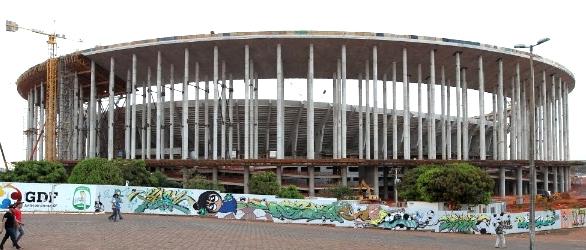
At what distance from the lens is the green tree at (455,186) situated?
1809 inches

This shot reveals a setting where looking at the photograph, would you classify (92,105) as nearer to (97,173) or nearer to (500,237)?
(97,173)

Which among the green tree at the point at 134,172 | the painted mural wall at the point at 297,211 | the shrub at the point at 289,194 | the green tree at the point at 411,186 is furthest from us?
the green tree at the point at 134,172

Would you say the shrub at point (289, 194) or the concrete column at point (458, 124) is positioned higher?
the concrete column at point (458, 124)

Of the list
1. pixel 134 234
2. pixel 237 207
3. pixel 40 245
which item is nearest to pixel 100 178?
pixel 237 207

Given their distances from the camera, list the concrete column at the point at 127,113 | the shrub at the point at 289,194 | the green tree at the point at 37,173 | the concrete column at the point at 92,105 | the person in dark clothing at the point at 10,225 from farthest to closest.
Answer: the concrete column at the point at 92,105
the concrete column at the point at 127,113
the green tree at the point at 37,173
the shrub at the point at 289,194
the person in dark clothing at the point at 10,225

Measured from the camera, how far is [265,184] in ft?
180

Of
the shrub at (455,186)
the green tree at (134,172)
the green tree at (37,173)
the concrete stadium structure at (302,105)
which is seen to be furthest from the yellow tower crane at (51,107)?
the shrub at (455,186)

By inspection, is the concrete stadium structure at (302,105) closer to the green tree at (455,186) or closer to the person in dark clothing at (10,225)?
the green tree at (455,186)

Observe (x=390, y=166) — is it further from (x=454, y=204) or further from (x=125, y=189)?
(x=125, y=189)

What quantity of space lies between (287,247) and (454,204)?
2831cm

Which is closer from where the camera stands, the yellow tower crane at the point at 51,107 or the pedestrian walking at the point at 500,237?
the pedestrian walking at the point at 500,237

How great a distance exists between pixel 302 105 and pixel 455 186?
35.9m

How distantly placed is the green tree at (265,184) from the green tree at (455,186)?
13450 mm

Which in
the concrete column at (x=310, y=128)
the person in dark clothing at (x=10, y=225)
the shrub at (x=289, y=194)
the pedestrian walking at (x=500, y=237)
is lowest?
the pedestrian walking at (x=500, y=237)
